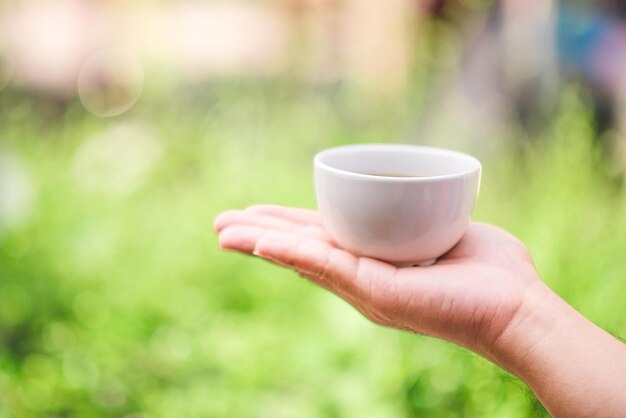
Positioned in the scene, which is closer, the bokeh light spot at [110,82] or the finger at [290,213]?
the finger at [290,213]

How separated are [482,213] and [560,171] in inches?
11.2

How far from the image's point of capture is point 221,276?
2.16 metres

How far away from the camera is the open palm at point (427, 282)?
3.32ft

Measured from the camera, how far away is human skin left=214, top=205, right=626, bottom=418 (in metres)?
0.92

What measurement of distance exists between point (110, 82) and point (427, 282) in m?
3.38

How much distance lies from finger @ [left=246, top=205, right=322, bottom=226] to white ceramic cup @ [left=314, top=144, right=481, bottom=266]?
0.18 metres

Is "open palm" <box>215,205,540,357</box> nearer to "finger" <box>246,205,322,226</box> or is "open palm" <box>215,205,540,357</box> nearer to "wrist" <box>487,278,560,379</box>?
"wrist" <box>487,278,560,379</box>

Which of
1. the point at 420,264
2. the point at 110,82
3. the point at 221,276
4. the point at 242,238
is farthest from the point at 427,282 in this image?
the point at 110,82

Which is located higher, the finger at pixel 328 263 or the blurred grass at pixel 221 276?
the finger at pixel 328 263

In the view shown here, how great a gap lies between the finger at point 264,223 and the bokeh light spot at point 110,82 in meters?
2.30

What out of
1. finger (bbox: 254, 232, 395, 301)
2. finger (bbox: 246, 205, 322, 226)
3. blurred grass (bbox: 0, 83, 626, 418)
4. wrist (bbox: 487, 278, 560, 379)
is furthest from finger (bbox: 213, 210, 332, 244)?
blurred grass (bbox: 0, 83, 626, 418)

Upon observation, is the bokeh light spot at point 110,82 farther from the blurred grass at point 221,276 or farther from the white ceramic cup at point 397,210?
the white ceramic cup at point 397,210

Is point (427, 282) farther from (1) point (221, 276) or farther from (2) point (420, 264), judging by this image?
(1) point (221, 276)

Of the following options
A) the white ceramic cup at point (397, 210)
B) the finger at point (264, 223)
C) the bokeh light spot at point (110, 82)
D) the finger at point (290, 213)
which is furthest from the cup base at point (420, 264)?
the bokeh light spot at point (110, 82)
